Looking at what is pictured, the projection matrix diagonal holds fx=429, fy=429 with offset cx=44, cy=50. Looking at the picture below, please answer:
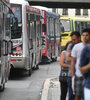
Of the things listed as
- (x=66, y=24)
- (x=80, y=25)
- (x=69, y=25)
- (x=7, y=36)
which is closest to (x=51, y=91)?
(x=7, y=36)

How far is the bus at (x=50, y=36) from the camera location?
23.9 meters

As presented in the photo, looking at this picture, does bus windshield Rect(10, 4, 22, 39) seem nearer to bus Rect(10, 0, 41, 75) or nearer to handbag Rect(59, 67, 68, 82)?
bus Rect(10, 0, 41, 75)

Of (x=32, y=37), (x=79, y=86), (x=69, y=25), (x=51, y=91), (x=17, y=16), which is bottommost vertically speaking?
(x=51, y=91)

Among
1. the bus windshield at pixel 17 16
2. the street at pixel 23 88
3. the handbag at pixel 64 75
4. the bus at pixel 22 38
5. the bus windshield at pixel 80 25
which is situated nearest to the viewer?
the handbag at pixel 64 75

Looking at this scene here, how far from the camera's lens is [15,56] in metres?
15.8

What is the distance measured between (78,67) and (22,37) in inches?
378

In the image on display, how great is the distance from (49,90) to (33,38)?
614 centimetres

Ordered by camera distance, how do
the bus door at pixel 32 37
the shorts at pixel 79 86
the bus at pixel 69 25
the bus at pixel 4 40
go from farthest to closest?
the bus at pixel 69 25
the bus door at pixel 32 37
the bus at pixel 4 40
the shorts at pixel 79 86

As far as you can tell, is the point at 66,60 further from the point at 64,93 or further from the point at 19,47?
the point at 19,47

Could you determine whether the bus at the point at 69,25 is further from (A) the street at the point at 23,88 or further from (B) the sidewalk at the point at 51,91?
(B) the sidewalk at the point at 51,91

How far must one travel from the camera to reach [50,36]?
83.4 feet

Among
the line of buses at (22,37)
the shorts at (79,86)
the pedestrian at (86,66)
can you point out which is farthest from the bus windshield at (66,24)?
the pedestrian at (86,66)

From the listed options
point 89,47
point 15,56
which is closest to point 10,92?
point 15,56

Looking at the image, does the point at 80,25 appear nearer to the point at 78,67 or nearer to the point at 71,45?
the point at 71,45
